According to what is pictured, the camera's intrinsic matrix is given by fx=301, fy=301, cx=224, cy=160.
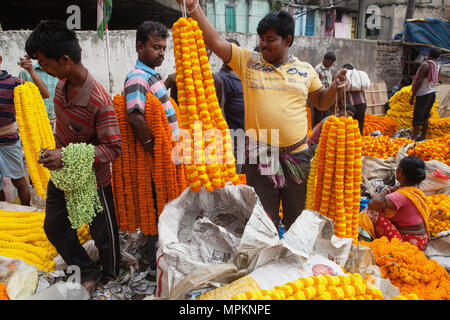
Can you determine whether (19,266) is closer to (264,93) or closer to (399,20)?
(264,93)

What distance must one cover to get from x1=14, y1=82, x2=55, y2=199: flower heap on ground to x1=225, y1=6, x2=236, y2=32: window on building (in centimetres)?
1703

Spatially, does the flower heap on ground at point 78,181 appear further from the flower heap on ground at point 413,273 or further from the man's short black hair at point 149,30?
the flower heap on ground at point 413,273

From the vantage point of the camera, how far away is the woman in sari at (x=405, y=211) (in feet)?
9.01

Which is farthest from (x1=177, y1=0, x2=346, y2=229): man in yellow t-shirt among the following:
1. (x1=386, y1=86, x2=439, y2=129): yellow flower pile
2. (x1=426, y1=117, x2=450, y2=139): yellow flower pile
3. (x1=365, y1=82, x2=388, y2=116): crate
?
(x1=365, y1=82, x2=388, y2=116): crate

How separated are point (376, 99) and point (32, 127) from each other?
1038 cm

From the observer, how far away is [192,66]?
1.57 meters

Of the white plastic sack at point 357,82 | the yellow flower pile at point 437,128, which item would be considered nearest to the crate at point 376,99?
the yellow flower pile at point 437,128

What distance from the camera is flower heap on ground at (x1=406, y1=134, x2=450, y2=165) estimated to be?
446 cm

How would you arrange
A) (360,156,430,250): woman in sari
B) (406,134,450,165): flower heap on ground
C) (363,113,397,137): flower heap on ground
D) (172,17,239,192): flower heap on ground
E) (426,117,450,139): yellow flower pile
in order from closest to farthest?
(172,17,239,192): flower heap on ground, (360,156,430,250): woman in sari, (406,134,450,165): flower heap on ground, (426,117,450,139): yellow flower pile, (363,113,397,137): flower heap on ground

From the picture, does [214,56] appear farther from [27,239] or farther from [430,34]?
[430,34]

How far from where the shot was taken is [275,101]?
215cm

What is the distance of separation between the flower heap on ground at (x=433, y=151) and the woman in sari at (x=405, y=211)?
2.07 m

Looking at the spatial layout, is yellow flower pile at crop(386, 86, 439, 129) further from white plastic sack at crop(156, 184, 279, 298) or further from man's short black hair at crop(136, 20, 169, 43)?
white plastic sack at crop(156, 184, 279, 298)
